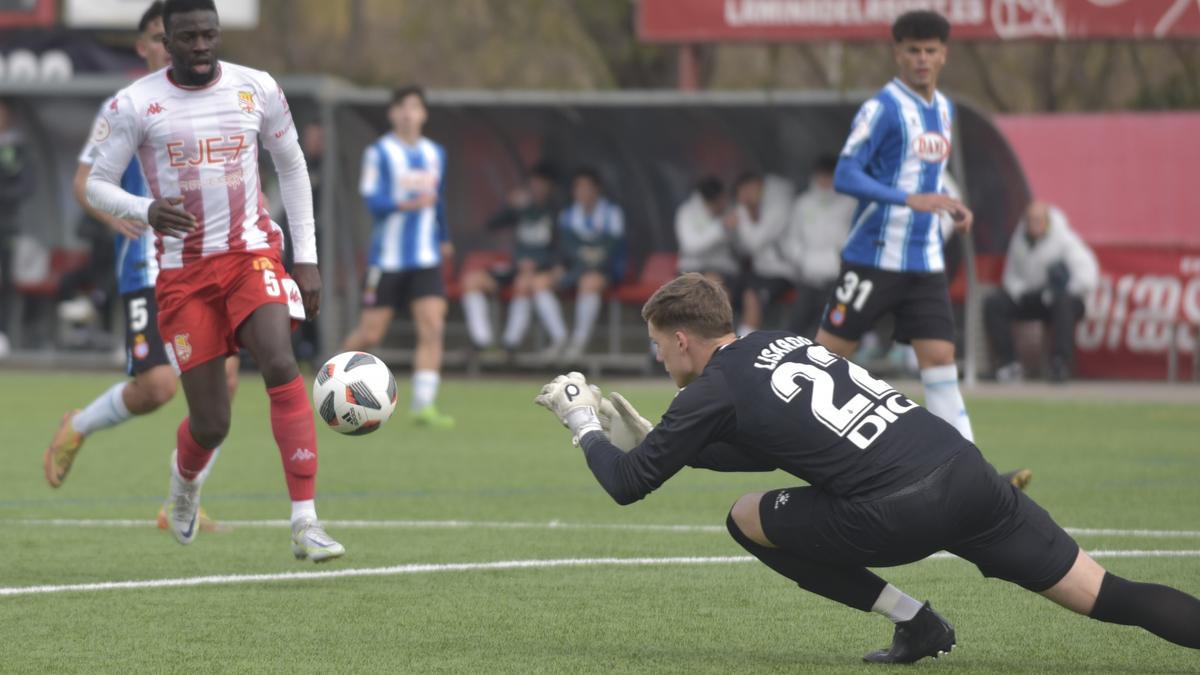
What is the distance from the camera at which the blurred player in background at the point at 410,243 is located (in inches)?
525

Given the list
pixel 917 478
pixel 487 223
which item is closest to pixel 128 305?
pixel 917 478

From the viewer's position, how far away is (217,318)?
6977 mm

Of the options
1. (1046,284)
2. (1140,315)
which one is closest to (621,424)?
(1046,284)

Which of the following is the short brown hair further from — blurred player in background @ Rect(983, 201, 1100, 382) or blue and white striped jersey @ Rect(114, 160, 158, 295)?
blurred player in background @ Rect(983, 201, 1100, 382)

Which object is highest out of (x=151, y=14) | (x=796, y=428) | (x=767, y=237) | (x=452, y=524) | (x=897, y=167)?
(x=151, y=14)

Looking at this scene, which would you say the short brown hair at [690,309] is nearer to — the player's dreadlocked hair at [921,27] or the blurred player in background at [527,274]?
the player's dreadlocked hair at [921,27]

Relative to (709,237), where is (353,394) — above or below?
above

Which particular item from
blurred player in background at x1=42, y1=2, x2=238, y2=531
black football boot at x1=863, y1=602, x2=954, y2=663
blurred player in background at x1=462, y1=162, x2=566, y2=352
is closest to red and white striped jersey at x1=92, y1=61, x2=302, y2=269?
blurred player in background at x1=42, y1=2, x2=238, y2=531

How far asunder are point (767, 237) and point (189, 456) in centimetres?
1088

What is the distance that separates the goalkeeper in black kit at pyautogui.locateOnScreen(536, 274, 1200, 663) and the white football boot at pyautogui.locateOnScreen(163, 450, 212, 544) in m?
2.46

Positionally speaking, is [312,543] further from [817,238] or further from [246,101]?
[817,238]

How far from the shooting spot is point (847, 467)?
5148mm

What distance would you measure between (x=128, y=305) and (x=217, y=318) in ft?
5.77

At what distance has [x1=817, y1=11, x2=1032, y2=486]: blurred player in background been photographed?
8.88 m
